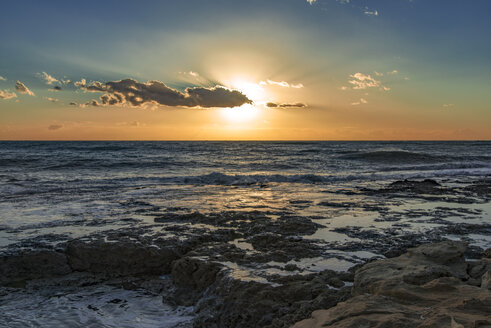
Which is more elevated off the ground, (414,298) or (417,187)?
(414,298)

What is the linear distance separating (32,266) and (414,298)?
5168 mm

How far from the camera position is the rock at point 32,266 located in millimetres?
4688

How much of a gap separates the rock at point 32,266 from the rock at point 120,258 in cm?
15

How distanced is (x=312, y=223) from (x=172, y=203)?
14.7 ft

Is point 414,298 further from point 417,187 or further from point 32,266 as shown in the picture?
point 417,187

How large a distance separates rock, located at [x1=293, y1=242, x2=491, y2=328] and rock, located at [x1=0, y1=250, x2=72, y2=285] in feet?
12.8

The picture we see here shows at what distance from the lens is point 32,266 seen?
4.86m

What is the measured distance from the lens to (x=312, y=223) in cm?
658

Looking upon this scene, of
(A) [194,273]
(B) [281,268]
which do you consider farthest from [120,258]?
(B) [281,268]

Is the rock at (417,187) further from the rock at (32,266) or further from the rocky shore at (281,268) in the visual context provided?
the rock at (32,266)

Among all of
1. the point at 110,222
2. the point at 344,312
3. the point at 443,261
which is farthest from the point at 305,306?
the point at 110,222

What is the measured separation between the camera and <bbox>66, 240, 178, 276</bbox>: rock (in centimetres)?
494

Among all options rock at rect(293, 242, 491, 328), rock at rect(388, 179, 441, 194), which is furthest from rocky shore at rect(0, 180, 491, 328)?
rock at rect(388, 179, 441, 194)

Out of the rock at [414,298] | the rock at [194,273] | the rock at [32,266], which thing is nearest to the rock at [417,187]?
the rock at [414,298]
